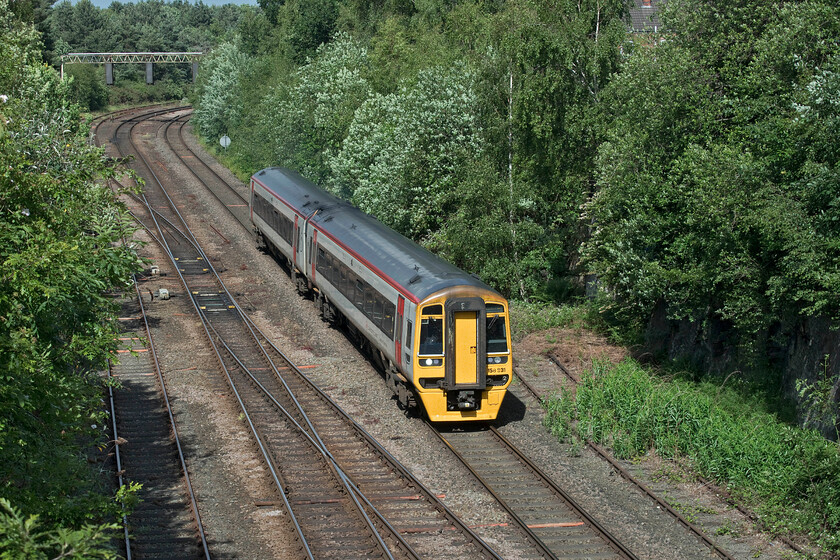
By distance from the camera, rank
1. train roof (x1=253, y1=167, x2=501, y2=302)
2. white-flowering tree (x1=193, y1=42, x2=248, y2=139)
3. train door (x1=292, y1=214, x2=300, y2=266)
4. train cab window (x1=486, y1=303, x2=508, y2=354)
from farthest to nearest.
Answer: white-flowering tree (x1=193, y1=42, x2=248, y2=139) → train door (x1=292, y1=214, x2=300, y2=266) → train roof (x1=253, y1=167, x2=501, y2=302) → train cab window (x1=486, y1=303, x2=508, y2=354)

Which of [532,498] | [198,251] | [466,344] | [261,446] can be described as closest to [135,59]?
[198,251]

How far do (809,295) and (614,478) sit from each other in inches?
188

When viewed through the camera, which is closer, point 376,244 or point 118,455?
point 118,455

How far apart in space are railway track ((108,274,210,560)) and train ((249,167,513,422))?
4719mm

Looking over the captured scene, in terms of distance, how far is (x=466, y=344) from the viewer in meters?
16.9

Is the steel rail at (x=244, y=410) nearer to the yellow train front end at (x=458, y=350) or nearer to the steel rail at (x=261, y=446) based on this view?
the steel rail at (x=261, y=446)

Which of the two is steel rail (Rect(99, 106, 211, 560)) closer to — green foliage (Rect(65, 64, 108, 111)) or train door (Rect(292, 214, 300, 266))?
train door (Rect(292, 214, 300, 266))

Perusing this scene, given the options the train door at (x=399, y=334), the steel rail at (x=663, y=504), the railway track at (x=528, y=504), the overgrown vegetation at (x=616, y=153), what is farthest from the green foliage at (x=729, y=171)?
the train door at (x=399, y=334)

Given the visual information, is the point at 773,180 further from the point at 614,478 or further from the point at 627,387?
the point at 614,478

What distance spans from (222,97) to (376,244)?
130 ft

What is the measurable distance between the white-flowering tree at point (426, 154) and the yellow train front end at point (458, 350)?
10933 mm

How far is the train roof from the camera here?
17516mm

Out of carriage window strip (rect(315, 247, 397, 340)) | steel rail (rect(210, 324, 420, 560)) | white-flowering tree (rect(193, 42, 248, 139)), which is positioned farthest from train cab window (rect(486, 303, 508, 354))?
white-flowering tree (rect(193, 42, 248, 139))

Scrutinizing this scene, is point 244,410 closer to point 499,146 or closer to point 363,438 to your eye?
point 363,438
